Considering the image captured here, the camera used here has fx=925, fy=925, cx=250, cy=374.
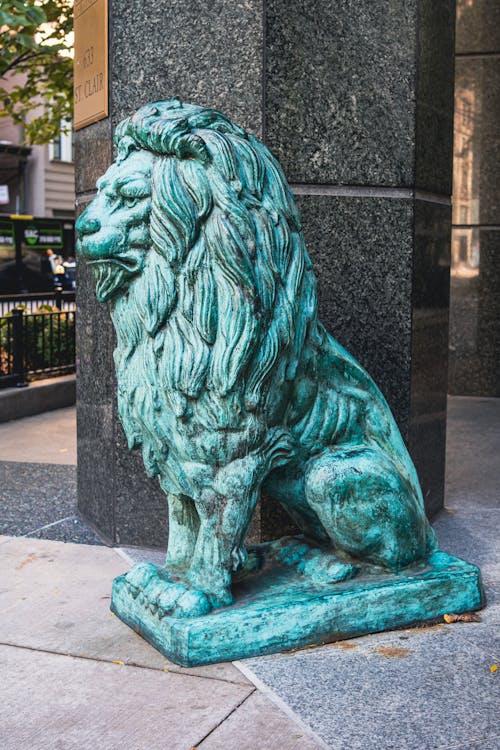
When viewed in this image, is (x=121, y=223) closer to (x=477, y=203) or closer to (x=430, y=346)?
(x=430, y=346)

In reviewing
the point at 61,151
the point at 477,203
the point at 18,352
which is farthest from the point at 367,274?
the point at 61,151

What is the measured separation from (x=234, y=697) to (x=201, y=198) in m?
1.76

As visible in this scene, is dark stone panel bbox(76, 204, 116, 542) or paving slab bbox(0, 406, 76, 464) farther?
paving slab bbox(0, 406, 76, 464)

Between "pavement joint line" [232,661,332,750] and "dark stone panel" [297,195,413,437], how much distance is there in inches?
78.7

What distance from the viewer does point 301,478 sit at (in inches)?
149

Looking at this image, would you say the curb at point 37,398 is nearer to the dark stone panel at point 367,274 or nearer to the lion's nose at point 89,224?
the dark stone panel at point 367,274

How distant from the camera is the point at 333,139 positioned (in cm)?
473

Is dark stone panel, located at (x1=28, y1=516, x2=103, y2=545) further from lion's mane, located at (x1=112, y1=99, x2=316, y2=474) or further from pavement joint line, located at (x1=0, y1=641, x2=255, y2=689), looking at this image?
lion's mane, located at (x1=112, y1=99, x2=316, y2=474)

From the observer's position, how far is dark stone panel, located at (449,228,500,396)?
34.6 feet

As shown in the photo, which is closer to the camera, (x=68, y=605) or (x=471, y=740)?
(x=471, y=740)

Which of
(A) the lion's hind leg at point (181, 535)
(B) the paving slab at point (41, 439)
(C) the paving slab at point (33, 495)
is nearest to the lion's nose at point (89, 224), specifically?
(A) the lion's hind leg at point (181, 535)

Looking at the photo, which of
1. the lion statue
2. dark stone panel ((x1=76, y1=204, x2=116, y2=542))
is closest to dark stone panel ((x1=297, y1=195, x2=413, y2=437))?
the lion statue

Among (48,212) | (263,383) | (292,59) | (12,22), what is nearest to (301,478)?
(263,383)

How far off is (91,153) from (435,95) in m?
1.97
